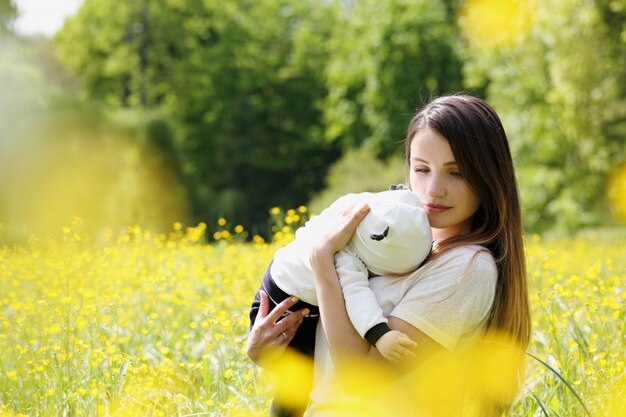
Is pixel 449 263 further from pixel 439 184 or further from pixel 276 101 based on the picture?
pixel 276 101

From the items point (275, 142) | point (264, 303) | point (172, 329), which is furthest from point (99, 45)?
point (264, 303)

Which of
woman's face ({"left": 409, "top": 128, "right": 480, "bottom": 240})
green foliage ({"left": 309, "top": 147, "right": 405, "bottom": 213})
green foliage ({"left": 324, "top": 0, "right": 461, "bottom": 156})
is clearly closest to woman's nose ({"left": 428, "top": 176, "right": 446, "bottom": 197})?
woman's face ({"left": 409, "top": 128, "right": 480, "bottom": 240})

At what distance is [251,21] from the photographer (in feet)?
97.7

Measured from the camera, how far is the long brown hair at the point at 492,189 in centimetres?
242

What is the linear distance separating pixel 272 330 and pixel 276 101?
2687 cm

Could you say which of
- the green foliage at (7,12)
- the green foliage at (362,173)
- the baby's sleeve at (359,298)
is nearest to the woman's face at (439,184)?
the baby's sleeve at (359,298)

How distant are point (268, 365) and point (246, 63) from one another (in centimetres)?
2632

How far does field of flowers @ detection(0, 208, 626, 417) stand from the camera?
3188mm

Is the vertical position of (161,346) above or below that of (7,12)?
below

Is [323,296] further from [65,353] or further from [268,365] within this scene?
[65,353]

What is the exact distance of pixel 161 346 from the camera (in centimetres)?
Answer: 377

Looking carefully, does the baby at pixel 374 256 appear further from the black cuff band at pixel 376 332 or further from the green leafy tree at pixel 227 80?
the green leafy tree at pixel 227 80

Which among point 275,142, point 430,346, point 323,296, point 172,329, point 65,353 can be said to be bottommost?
point 275,142

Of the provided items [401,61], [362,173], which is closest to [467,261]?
[362,173]
